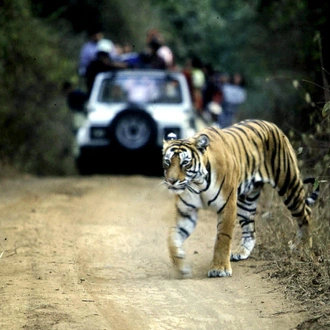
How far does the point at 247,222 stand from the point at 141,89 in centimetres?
665

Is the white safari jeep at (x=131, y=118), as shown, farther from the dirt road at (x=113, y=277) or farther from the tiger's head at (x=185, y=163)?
the tiger's head at (x=185, y=163)

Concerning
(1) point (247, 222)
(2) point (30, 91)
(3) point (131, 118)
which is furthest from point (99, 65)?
(1) point (247, 222)

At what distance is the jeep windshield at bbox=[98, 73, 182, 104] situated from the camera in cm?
1370

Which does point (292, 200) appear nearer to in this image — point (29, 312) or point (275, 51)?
point (29, 312)

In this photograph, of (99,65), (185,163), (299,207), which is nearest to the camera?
(185,163)

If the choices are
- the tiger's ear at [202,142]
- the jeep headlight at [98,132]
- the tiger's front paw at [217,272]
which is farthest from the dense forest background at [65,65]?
the tiger's front paw at [217,272]

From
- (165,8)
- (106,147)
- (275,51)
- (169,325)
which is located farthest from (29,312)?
(165,8)

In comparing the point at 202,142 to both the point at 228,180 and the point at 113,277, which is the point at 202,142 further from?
the point at 113,277

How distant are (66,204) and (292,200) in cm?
340

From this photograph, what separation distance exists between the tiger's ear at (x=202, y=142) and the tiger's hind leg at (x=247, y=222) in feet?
3.64

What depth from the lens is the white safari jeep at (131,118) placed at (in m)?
12.5

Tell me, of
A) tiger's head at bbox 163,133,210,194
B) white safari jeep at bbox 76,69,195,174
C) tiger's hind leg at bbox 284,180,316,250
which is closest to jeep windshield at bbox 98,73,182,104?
white safari jeep at bbox 76,69,195,174

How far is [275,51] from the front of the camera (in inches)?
589

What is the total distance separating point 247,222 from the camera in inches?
289
